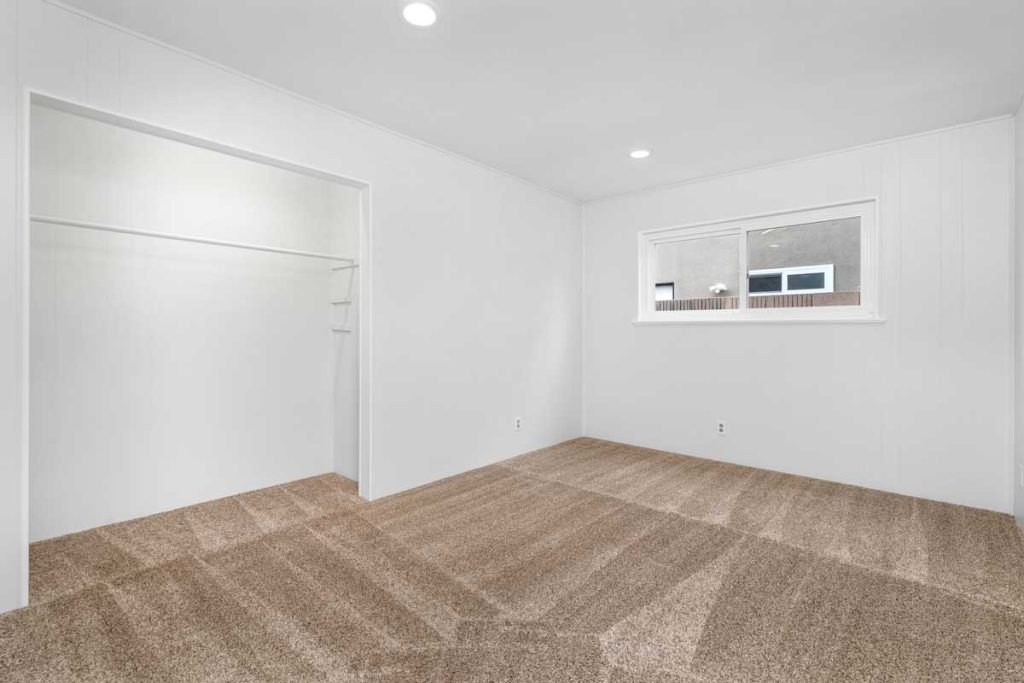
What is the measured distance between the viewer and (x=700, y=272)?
14.1 ft

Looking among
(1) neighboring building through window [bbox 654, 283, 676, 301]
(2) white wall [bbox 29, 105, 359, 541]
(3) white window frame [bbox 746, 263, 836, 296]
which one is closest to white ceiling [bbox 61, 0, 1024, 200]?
(3) white window frame [bbox 746, 263, 836, 296]

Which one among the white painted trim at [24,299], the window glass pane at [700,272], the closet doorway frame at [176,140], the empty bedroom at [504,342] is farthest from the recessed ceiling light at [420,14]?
the window glass pane at [700,272]

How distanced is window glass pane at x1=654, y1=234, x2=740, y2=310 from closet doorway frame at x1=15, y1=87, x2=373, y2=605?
269 centimetres

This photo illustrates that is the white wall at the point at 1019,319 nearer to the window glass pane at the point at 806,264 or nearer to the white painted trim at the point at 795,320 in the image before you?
the white painted trim at the point at 795,320

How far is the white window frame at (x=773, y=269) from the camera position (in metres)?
3.40

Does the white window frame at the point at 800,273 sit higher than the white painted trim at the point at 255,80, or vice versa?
the white painted trim at the point at 255,80

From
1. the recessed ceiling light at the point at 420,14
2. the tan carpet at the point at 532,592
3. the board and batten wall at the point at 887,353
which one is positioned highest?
the recessed ceiling light at the point at 420,14

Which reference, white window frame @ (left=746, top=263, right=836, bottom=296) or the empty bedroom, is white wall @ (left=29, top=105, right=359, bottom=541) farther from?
white window frame @ (left=746, top=263, right=836, bottom=296)

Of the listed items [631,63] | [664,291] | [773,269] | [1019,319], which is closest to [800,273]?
[773,269]

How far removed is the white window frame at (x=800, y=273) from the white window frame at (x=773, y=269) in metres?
0.02

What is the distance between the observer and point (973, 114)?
9.43 feet

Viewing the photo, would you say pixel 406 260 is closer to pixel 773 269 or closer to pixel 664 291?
pixel 664 291

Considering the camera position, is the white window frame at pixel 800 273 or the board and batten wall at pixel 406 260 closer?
the board and batten wall at pixel 406 260

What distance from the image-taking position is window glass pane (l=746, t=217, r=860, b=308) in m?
3.53
